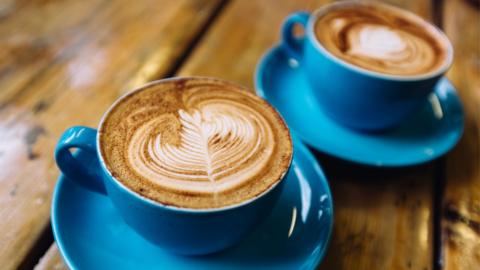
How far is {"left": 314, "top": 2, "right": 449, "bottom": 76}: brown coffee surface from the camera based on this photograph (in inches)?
32.0

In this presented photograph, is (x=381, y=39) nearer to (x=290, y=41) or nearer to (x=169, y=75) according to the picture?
(x=290, y=41)

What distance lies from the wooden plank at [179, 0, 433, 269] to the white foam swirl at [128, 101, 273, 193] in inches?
8.5

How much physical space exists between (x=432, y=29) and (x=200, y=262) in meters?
0.69

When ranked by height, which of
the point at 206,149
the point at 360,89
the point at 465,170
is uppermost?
the point at 206,149

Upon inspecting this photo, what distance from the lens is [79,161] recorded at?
583 mm

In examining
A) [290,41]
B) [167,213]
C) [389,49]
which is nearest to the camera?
[167,213]

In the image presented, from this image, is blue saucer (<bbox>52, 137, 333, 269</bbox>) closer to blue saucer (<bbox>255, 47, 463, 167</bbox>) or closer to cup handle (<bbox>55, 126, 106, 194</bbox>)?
cup handle (<bbox>55, 126, 106, 194</bbox>)

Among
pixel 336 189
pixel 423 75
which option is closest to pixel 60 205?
pixel 336 189

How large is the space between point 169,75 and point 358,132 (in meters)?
0.41

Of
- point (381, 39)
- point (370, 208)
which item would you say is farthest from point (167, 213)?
point (381, 39)

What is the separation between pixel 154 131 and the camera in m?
0.60

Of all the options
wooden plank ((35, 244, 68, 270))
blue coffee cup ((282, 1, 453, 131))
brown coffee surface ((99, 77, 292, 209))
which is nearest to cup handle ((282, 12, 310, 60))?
blue coffee cup ((282, 1, 453, 131))

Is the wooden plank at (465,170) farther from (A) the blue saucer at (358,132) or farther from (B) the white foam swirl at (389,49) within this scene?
(B) the white foam swirl at (389,49)

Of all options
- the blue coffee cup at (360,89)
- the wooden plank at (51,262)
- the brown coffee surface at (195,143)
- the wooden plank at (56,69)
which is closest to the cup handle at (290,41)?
the blue coffee cup at (360,89)
